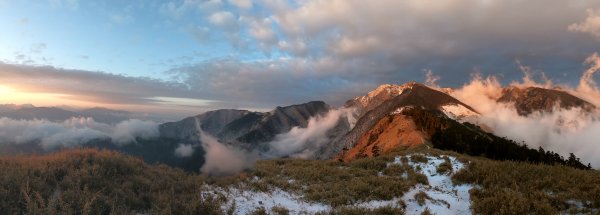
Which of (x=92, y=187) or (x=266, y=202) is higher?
(x=92, y=187)

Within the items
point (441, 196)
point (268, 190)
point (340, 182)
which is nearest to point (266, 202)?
point (268, 190)

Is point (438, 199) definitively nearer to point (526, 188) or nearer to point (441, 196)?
point (441, 196)

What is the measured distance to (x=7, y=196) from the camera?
11.2m

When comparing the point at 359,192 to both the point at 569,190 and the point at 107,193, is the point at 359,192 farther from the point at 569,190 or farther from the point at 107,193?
the point at 107,193

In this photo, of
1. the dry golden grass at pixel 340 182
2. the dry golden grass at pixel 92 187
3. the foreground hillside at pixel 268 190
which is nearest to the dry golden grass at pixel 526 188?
the foreground hillside at pixel 268 190

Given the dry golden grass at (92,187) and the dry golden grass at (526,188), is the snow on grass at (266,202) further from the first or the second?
the dry golden grass at (526,188)

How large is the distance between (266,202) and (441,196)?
7.59m

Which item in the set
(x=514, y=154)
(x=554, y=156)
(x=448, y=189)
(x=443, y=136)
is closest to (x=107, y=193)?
(x=448, y=189)

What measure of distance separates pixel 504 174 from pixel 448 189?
105 inches

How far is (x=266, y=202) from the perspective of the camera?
1551 centimetres

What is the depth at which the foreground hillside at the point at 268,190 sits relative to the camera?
39.2 feet

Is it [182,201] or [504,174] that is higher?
[504,174]

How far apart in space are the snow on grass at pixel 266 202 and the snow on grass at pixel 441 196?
374cm

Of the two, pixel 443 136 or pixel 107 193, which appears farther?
pixel 443 136
